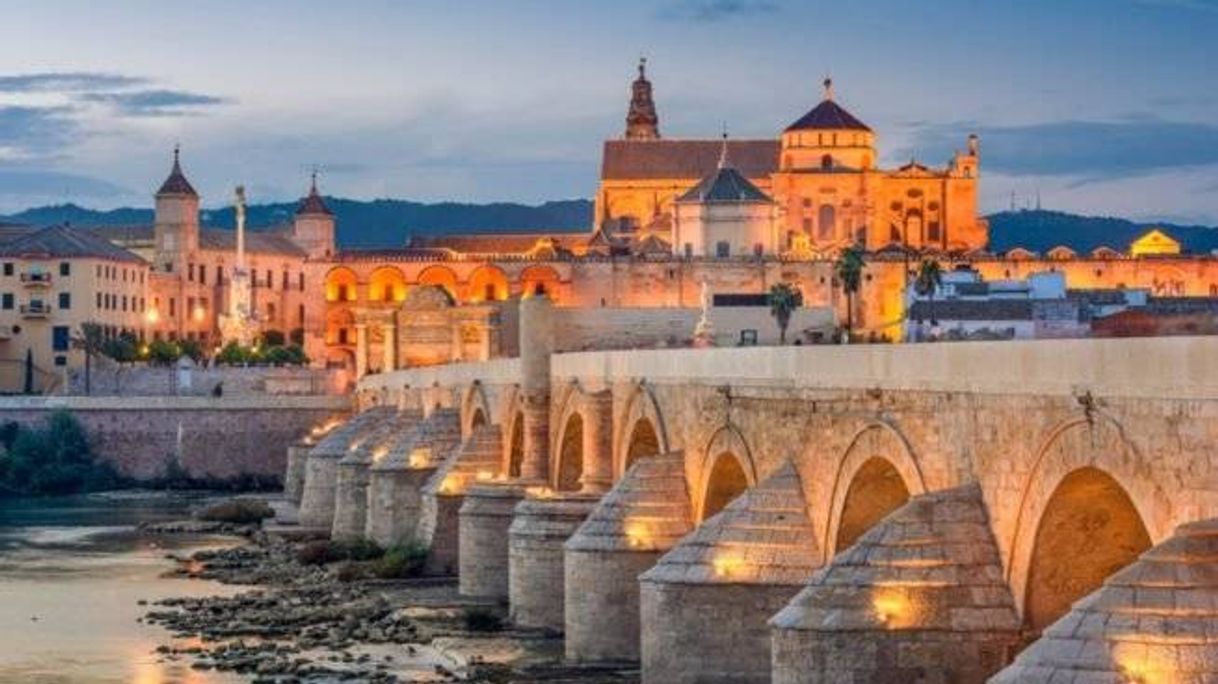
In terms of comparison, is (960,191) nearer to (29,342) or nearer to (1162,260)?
(1162,260)

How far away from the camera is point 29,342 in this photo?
115 m

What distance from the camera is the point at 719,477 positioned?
29547 mm

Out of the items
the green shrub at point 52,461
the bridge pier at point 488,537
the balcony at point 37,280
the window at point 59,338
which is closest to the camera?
the bridge pier at point 488,537

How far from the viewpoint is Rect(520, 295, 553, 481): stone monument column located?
134ft

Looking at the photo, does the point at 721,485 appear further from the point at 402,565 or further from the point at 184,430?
the point at 184,430

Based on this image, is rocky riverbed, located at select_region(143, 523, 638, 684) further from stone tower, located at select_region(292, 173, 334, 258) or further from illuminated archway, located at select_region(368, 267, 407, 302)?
stone tower, located at select_region(292, 173, 334, 258)

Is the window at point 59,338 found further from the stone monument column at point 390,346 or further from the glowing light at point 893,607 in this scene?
the glowing light at point 893,607

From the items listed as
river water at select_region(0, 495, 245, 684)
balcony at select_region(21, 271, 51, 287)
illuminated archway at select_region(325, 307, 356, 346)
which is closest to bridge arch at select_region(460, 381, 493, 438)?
river water at select_region(0, 495, 245, 684)

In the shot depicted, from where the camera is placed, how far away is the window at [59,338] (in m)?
114

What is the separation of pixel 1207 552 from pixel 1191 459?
28.0 inches

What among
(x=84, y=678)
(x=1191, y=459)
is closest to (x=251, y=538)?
(x=84, y=678)

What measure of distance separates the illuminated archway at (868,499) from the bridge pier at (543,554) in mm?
10969

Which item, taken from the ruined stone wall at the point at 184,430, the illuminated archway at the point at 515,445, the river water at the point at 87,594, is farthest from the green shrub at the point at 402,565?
the ruined stone wall at the point at 184,430

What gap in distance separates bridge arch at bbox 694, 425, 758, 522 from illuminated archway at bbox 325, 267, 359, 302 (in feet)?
313
